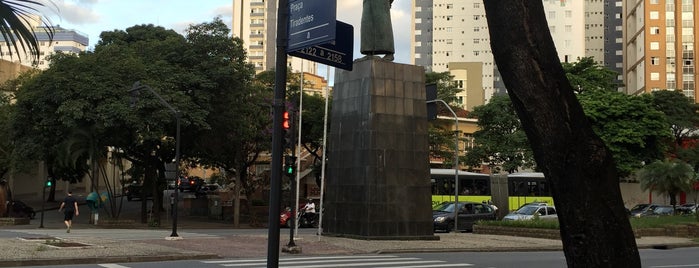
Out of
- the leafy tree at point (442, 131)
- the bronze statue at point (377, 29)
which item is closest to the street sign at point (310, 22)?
the bronze statue at point (377, 29)

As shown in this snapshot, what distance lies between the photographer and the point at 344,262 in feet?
54.8

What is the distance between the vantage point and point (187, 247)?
1984cm

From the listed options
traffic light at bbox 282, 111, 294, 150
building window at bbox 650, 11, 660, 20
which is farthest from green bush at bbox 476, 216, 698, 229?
building window at bbox 650, 11, 660, 20

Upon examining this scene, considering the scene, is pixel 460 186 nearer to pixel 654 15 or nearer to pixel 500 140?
pixel 500 140

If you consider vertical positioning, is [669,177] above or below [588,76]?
below

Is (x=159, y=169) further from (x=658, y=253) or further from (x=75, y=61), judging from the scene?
(x=658, y=253)

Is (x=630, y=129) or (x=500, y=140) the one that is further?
(x=500, y=140)

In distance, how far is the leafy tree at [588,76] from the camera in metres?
55.0

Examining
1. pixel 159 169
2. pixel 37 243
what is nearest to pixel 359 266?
pixel 37 243

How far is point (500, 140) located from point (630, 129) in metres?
10.7

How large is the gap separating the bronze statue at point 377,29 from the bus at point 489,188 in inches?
630

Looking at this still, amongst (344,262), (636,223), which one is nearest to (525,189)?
(636,223)

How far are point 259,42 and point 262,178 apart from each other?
9857 cm

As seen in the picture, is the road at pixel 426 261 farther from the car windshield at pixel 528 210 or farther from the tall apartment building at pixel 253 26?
the tall apartment building at pixel 253 26
